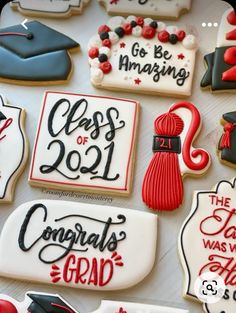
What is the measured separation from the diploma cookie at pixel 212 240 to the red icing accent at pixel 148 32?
617 mm

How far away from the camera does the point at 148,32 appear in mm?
1837

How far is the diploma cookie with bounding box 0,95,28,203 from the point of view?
65.6 inches

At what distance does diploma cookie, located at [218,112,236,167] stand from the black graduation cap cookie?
60 cm

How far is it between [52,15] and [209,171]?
2.84ft

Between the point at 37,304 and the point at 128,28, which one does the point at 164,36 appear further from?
the point at 37,304

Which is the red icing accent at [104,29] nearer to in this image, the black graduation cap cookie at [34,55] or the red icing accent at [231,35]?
the black graduation cap cookie at [34,55]

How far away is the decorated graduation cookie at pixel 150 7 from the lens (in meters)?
1.87

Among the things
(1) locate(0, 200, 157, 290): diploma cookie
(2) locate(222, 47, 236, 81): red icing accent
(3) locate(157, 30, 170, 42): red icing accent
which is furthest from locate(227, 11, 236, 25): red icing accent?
(1) locate(0, 200, 157, 290): diploma cookie

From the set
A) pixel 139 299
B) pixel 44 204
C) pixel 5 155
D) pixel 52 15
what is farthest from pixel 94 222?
pixel 52 15

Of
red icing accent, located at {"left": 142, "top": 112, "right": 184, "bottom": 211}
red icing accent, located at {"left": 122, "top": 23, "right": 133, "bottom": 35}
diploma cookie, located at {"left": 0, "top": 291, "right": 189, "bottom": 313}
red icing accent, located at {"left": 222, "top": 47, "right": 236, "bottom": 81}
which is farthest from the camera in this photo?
red icing accent, located at {"left": 122, "top": 23, "right": 133, "bottom": 35}

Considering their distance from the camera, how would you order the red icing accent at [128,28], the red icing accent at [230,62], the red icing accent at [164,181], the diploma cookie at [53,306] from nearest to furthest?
the diploma cookie at [53,306], the red icing accent at [164,181], the red icing accent at [230,62], the red icing accent at [128,28]

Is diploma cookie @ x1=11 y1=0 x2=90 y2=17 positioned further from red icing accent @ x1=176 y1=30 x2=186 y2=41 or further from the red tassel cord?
the red tassel cord

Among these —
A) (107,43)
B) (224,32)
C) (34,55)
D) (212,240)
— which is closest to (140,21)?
(107,43)

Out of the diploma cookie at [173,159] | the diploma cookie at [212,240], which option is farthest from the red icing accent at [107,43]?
the diploma cookie at [212,240]
